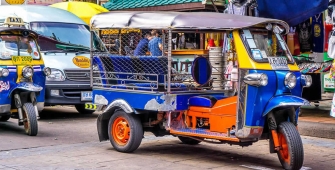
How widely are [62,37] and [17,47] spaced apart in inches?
91.4

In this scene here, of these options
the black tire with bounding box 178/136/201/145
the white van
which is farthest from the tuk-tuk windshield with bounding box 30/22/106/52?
the black tire with bounding box 178/136/201/145

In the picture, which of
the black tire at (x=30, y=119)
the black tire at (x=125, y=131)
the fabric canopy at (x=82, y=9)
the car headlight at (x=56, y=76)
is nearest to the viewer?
the black tire at (x=125, y=131)

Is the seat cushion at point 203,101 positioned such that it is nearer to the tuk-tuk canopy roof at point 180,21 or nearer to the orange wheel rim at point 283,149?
the tuk-tuk canopy roof at point 180,21

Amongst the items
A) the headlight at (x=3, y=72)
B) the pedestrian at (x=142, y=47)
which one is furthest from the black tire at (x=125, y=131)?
the headlight at (x=3, y=72)

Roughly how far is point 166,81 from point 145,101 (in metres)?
0.39

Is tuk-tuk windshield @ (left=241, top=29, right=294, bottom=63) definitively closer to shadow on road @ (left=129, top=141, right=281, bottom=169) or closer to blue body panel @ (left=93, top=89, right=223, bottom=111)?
blue body panel @ (left=93, top=89, right=223, bottom=111)

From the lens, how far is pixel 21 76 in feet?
31.9

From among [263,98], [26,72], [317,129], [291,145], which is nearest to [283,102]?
[263,98]

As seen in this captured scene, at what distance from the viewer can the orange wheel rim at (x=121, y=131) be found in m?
8.02

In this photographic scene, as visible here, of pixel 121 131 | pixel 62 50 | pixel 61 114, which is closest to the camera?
pixel 121 131

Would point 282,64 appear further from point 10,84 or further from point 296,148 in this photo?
point 10,84

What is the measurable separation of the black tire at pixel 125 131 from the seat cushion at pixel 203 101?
0.81 meters

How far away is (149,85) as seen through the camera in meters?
8.05

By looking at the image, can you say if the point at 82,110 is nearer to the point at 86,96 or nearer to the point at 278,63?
the point at 86,96
